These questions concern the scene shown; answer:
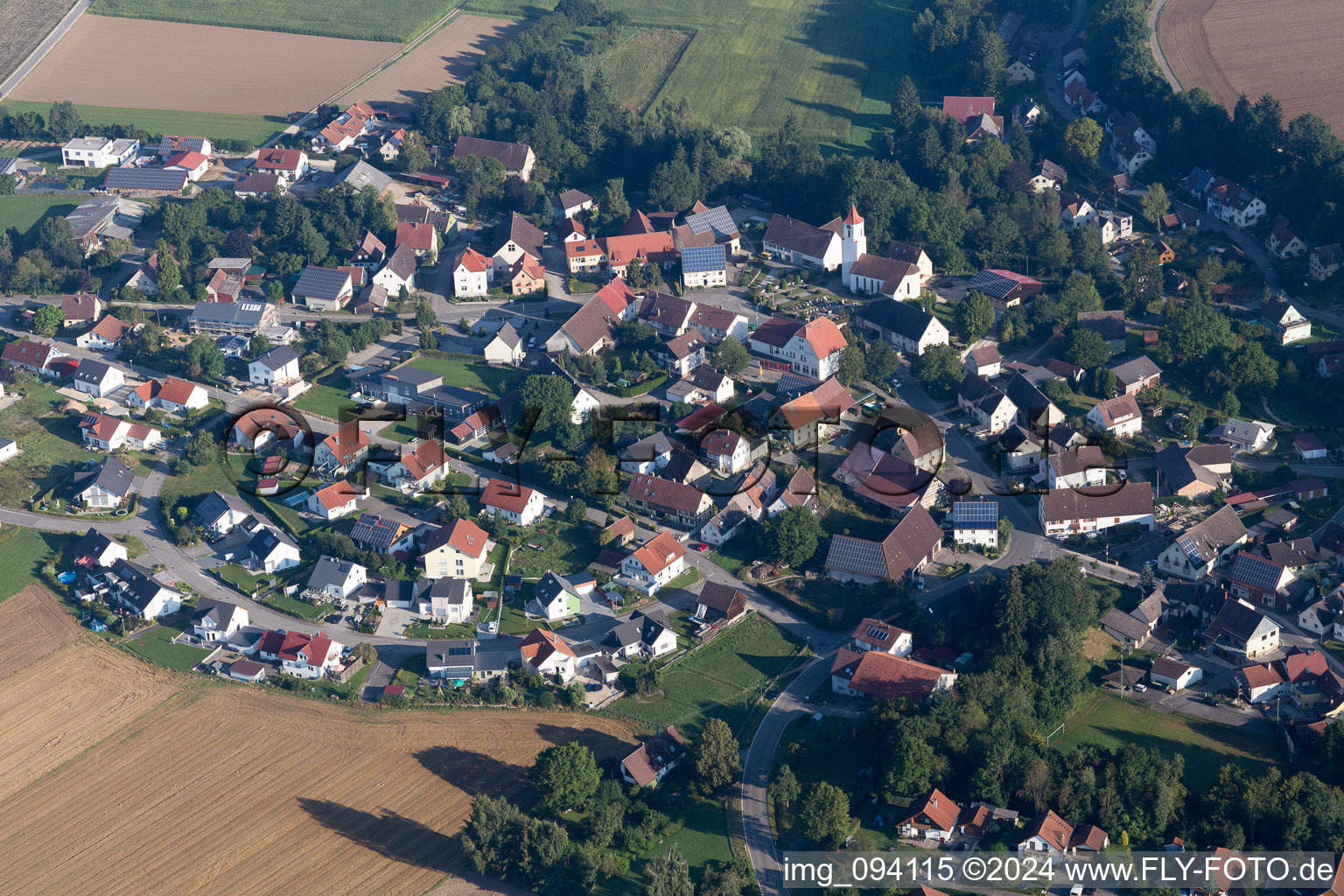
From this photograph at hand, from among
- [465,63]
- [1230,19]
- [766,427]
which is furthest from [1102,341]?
[465,63]

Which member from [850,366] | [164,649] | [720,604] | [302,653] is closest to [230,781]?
[302,653]

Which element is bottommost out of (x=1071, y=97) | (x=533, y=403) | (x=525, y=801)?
(x=525, y=801)

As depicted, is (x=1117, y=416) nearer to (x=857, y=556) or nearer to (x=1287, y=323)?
(x=1287, y=323)

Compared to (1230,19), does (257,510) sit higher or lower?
lower

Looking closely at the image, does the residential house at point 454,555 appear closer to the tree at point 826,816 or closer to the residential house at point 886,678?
the residential house at point 886,678

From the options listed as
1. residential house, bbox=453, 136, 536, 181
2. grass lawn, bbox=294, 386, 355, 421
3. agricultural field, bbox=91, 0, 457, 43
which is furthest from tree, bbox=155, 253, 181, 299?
agricultural field, bbox=91, 0, 457, 43

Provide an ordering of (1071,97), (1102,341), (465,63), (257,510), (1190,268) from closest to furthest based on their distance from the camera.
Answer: (257,510)
(1102,341)
(1190,268)
(1071,97)
(465,63)

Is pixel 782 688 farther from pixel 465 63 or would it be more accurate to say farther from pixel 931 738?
pixel 465 63

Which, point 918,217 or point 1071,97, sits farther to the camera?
point 1071,97

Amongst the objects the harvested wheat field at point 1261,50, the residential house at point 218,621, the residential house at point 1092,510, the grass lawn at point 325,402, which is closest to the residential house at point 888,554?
the residential house at point 1092,510
